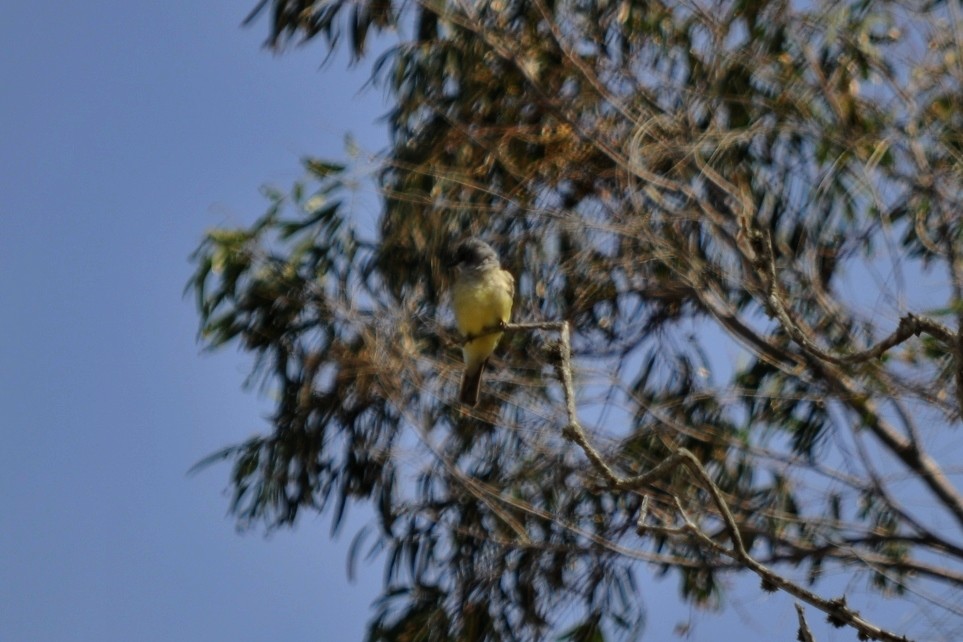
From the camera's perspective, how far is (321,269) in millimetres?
8031

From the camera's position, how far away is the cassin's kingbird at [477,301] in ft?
23.1

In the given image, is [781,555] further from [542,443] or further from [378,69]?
[378,69]

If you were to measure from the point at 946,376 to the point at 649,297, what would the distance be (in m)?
2.20

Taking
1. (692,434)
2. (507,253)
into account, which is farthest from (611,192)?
(692,434)

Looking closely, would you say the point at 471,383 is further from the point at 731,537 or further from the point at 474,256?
the point at 731,537

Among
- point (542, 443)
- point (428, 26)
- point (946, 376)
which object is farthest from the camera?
point (428, 26)

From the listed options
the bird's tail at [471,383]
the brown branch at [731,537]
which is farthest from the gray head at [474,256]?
the brown branch at [731,537]

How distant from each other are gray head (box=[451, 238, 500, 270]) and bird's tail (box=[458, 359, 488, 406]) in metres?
0.45

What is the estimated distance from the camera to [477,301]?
7055 millimetres

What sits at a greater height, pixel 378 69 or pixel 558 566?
pixel 378 69

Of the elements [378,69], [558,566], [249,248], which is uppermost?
[378,69]

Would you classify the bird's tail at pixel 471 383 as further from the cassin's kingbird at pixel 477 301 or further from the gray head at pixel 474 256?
the gray head at pixel 474 256

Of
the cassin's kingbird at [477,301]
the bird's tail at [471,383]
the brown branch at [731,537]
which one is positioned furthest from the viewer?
the bird's tail at [471,383]

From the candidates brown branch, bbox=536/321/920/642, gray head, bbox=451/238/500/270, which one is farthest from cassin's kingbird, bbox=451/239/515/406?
brown branch, bbox=536/321/920/642
